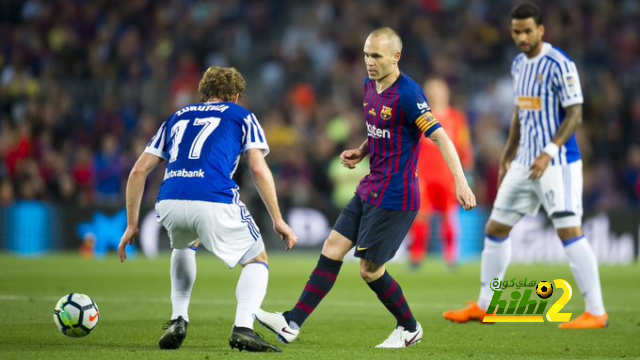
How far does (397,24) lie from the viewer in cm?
2234

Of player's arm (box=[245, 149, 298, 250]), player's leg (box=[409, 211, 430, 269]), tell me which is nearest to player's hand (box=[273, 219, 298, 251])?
player's arm (box=[245, 149, 298, 250])

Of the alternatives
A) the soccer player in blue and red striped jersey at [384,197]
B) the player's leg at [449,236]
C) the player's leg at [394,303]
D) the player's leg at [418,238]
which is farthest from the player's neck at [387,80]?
the player's leg at [449,236]

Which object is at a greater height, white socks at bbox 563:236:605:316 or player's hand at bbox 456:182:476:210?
player's hand at bbox 456:182:476:210

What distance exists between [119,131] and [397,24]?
19.5ft

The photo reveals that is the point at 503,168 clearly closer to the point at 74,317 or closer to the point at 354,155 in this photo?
the point at 354,155

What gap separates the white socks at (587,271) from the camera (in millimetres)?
8781

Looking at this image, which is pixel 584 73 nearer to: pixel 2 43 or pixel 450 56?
pixel 450 56

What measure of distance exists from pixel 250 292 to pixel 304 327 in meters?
1.85

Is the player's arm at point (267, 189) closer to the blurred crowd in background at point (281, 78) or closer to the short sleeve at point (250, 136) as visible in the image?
the short sleeve at point (250, 136)

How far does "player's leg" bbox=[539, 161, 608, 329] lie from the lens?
873 cm

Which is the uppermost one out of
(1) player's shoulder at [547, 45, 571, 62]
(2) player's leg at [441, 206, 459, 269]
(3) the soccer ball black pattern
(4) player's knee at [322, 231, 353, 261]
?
(1) player's shoulder at [547, 45, 571, 62]

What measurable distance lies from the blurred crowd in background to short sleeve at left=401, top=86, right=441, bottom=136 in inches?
452

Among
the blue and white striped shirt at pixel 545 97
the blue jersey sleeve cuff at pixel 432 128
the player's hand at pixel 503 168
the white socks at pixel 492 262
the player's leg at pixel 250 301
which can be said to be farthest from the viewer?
the player's hand at pixel 503 168

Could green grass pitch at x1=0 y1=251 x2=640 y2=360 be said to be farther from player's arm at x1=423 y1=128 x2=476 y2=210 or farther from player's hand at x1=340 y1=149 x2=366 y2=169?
player's hand at x1=340 y1=149 x2=366 y2=169
